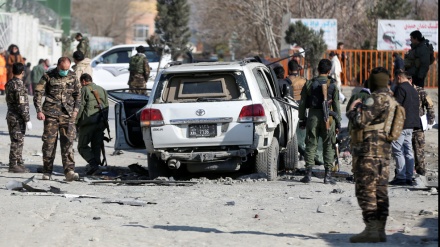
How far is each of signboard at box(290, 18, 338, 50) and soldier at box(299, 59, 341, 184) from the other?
783 inches

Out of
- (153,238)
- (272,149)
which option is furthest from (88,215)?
(272,149)

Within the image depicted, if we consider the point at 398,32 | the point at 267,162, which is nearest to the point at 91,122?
the point at 267,162

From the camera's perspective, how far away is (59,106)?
45.7 feet

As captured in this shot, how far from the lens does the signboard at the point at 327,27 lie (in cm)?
3424

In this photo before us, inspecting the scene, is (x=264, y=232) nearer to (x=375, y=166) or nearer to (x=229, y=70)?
(x=375, y=166)

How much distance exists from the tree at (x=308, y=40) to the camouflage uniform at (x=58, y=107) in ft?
55.1

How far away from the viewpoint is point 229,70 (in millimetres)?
13859

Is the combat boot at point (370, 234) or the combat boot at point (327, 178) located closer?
the combat boot at point (370, 234)

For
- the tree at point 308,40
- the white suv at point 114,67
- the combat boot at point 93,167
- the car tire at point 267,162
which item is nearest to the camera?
the car tire at point 267,162

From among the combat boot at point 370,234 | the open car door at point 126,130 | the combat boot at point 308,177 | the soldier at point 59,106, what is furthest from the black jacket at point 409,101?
the combat boot at point 370,234

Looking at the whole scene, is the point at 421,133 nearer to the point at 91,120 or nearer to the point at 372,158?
the point at 91,120

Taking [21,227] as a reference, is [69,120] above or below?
above

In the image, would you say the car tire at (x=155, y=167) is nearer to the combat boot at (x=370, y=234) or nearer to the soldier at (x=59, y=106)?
the soldier at (x=59, y=106)

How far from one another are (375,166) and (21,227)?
11.3ft
